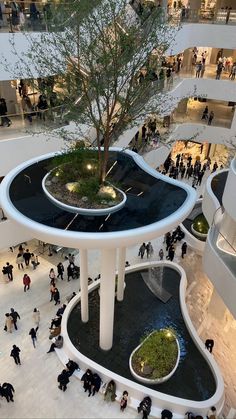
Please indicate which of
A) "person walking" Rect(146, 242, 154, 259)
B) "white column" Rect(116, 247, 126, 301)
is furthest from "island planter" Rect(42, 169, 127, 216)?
→ "person walking" Rect(146, 242, 154, 259)

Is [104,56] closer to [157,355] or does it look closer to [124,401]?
[157,355]

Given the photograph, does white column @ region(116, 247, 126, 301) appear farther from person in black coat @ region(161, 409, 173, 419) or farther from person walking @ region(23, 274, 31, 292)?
person in black coat @ region(161, 409, 173, 419)

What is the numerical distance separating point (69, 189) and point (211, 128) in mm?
18089

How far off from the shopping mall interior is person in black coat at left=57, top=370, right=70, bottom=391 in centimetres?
7

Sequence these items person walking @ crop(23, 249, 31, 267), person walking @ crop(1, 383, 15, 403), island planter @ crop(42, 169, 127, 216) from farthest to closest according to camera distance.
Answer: person walking @ crop(23, 249, 31, 267), person walking @ crop(1, 383, 15, 403), island planter @ crop(42, 169, 127, 216)

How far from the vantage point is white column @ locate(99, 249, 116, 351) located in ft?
36.6

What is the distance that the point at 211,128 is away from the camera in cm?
2614

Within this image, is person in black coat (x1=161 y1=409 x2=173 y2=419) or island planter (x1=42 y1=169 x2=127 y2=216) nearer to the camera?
island planter (x1=42 y1=169 x2=127 y2=216)

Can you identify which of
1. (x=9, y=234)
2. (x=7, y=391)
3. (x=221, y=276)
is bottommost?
(x=7, y=391)

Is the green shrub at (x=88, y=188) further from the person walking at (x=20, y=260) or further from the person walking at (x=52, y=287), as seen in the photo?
the person walking at (x=20, y=260)

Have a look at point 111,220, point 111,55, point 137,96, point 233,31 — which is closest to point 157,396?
point 111,220

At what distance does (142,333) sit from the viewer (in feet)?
44.2

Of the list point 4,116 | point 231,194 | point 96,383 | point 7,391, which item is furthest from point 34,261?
point 231,194

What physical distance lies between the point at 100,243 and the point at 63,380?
210 inches
